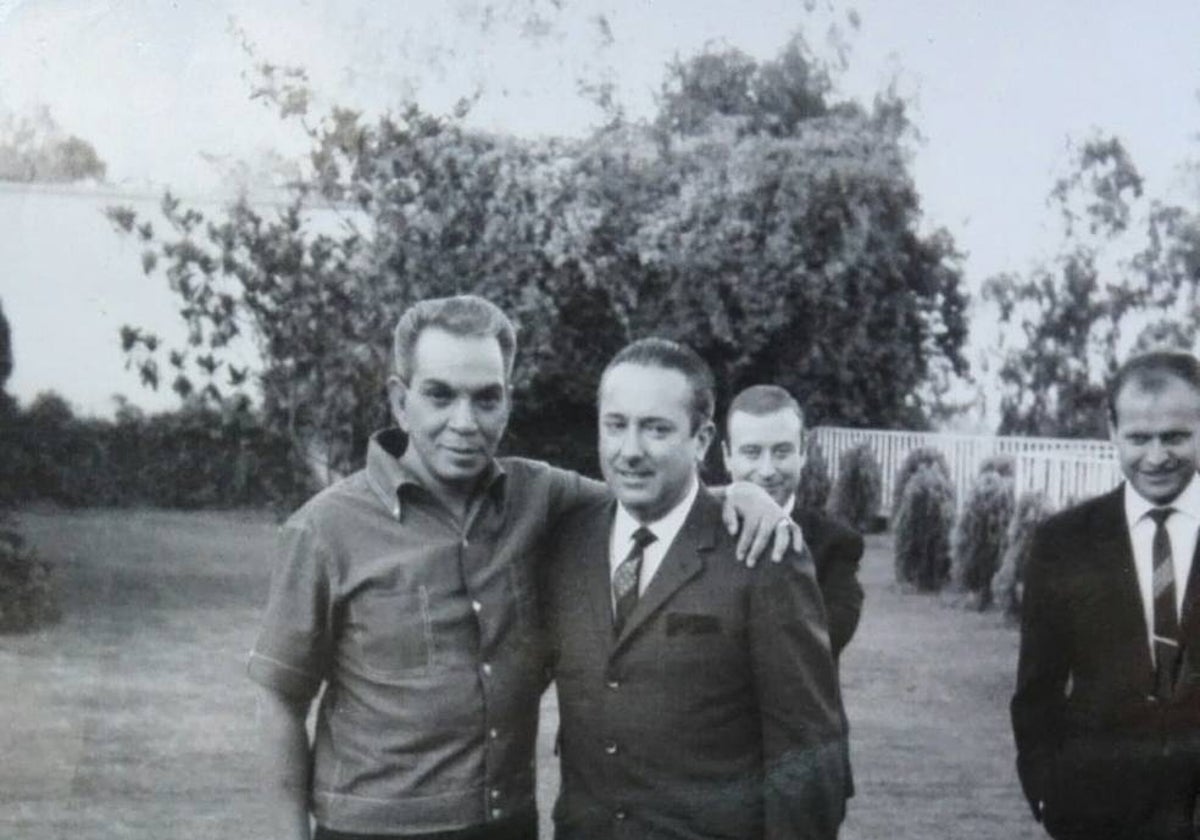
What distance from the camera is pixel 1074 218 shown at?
2.67 metres

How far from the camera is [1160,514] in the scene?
6.59 feet

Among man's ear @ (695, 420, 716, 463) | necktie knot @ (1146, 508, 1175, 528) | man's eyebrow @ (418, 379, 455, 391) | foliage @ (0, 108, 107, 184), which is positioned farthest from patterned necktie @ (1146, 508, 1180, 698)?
foliage @ (0, 108, 107, 184)

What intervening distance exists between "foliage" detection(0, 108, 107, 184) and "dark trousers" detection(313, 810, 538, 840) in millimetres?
1425

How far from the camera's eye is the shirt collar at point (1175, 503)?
6.59ft

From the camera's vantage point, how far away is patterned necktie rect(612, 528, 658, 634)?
63.1 inches

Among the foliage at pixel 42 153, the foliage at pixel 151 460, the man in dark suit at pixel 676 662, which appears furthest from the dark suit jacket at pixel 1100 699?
the foliage at pixel 42 153

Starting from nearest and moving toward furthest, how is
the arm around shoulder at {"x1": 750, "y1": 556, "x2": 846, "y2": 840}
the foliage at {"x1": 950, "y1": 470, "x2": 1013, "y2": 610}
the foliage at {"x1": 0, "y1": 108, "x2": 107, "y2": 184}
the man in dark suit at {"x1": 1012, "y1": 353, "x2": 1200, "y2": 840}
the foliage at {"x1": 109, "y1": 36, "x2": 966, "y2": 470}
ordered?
the arm around shoulder at {"x1": 750, "y1": 556, "x2": 846, "y2": 840} < the man in dark suit at {"x1": 1012, "y1": 353, "x2": 1200, "y2": 840} < the foliage at {"x1": 0, "y1": 108, "x2": 107, "y2": 184} < the foliage at {"x1": 109, "y1": 36, "x2": 966, "y2": 470} < the foliage at {"x1": 950, "y1": 470, "x2": 1013, "y2": 610}

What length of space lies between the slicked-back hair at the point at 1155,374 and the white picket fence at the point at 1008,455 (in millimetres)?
471

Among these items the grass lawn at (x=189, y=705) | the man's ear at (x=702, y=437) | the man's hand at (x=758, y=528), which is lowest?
the grass lawn at (x=189, y=705)

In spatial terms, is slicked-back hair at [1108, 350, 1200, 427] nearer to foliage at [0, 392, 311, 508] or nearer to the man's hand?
the man's hand

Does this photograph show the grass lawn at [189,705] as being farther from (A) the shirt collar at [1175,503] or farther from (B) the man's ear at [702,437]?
(B) the man's ear at [702,437]

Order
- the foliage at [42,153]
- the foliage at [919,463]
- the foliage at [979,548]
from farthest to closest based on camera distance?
the foliage at [979,548]
the foliage at [919,463]
the foliage at [42,153]

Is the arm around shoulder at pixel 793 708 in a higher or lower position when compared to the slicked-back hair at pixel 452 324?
lower

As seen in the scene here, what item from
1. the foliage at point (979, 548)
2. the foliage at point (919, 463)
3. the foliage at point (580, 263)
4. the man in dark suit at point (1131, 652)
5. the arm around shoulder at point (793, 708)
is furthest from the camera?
the foliage at point (979, 548)
